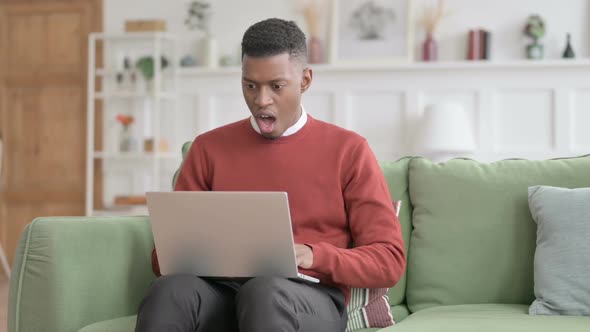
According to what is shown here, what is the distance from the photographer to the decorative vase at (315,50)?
5656 millimetres

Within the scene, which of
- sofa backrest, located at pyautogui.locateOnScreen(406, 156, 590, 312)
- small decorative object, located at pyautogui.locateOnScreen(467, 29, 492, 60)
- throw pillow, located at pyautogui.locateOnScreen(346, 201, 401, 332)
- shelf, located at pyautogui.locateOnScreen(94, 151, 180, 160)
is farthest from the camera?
shelf, located at pyautogui.locateOnScreen(94, 151, 180, 160)

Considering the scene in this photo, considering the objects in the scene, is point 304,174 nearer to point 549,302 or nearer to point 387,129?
point 549,302

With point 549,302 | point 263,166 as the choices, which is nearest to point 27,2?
point 263,166

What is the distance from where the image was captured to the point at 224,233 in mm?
1943

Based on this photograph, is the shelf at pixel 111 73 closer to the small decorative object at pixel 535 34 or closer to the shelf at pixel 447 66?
the shelf at pixel 447 66

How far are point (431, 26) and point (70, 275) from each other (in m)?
3.81

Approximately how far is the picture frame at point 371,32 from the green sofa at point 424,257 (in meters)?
3.07

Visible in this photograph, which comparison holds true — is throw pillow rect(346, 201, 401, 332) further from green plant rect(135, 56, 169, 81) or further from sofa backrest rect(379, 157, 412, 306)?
green plant rect(135, 56, 169, 81)

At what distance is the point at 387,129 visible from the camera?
5.59 metres

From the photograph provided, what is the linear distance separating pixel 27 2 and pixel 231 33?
1.65 metres

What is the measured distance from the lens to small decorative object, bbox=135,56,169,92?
5902mm

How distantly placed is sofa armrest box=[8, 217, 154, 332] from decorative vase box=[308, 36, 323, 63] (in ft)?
11.6

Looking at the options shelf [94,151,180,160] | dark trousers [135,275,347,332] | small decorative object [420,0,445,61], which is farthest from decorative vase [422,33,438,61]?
dark trousers [135,275,347,332]

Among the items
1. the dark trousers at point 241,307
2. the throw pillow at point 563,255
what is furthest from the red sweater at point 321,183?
the throw pillow at point 563,255
